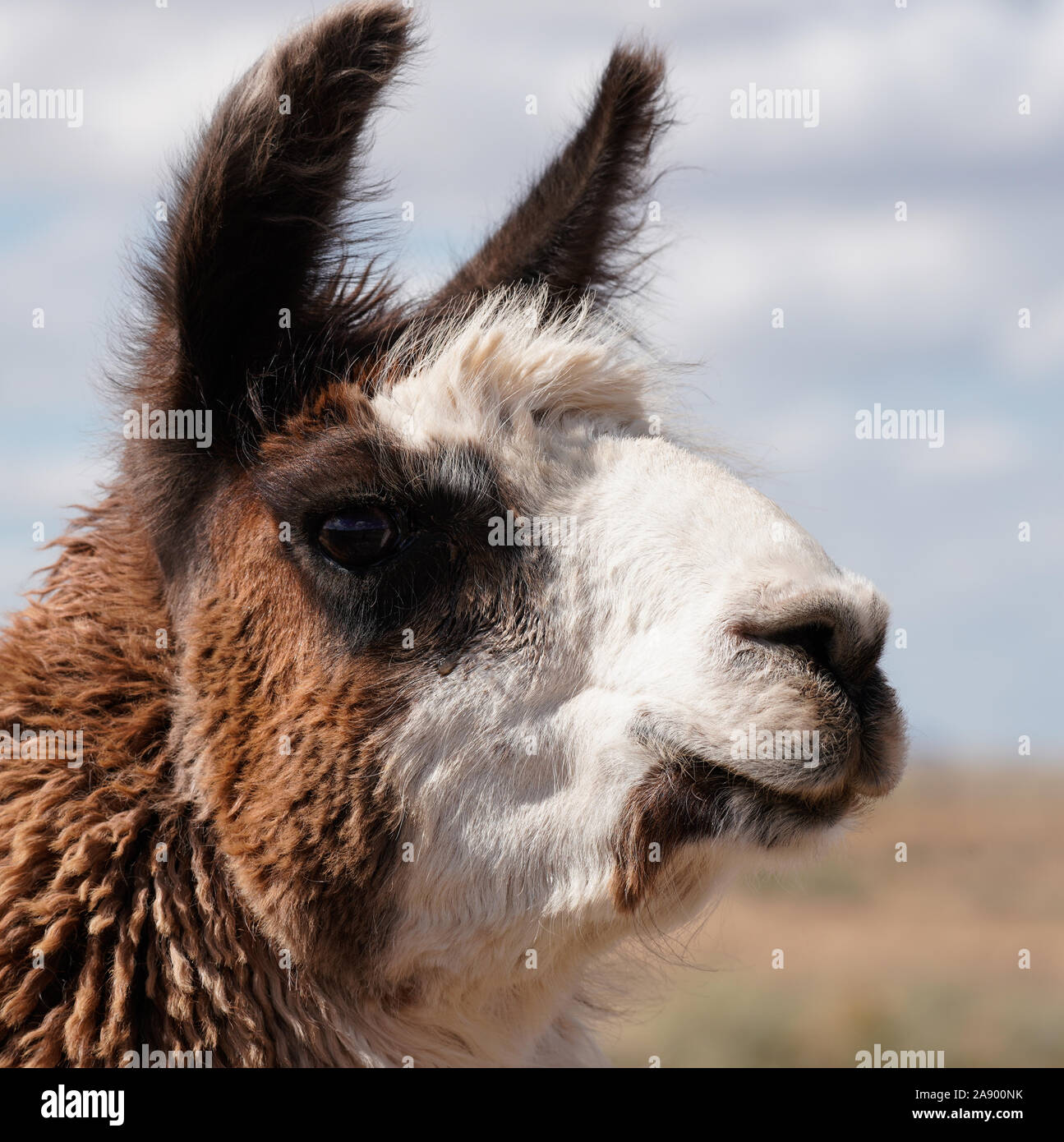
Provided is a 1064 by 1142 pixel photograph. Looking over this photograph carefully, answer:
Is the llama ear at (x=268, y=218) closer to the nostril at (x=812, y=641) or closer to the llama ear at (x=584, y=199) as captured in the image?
the llama ear at (x=584, y=199)

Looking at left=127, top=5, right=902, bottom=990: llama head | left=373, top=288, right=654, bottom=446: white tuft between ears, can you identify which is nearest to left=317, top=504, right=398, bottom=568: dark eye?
left=127, top=5, right=902, bottom=990: llama head

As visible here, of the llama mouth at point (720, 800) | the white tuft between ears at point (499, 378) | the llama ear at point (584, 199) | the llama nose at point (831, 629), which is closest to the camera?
the llama nose at point (831, 629)

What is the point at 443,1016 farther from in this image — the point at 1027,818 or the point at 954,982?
the point at 1027,818

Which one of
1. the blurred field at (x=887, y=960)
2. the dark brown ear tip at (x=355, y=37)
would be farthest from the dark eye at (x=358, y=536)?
the blurred field at (x=887, y=960)

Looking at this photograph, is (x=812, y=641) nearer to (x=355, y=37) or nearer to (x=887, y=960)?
(x=355, y=37)

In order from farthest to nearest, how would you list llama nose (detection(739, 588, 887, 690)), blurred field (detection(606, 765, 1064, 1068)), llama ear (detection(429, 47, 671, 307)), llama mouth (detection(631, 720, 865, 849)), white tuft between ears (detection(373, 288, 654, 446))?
blurred field (detection(606, 765, 1064, 1068))
llama ear (detection(429, 47, 671, 307))
white tuft between ears (detection(373, 288, 654, 446))
llama mouth (detection(631, 720, 865, 849))
llama nose (detection(739, 588, 887, 690))

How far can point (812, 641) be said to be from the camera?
2.74 metres

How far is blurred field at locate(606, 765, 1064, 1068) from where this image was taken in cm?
1082

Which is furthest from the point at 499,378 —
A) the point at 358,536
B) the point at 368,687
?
the point at 368,687

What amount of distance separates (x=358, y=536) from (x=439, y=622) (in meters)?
0.28

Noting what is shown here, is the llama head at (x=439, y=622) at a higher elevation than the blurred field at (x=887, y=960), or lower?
higher

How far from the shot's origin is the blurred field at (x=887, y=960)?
35.5ft

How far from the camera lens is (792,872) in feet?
9.80

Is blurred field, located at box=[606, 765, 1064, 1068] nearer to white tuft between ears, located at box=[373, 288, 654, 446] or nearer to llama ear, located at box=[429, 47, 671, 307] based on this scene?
white tuft between ears, located at box=[373, 288, 654, 446]
